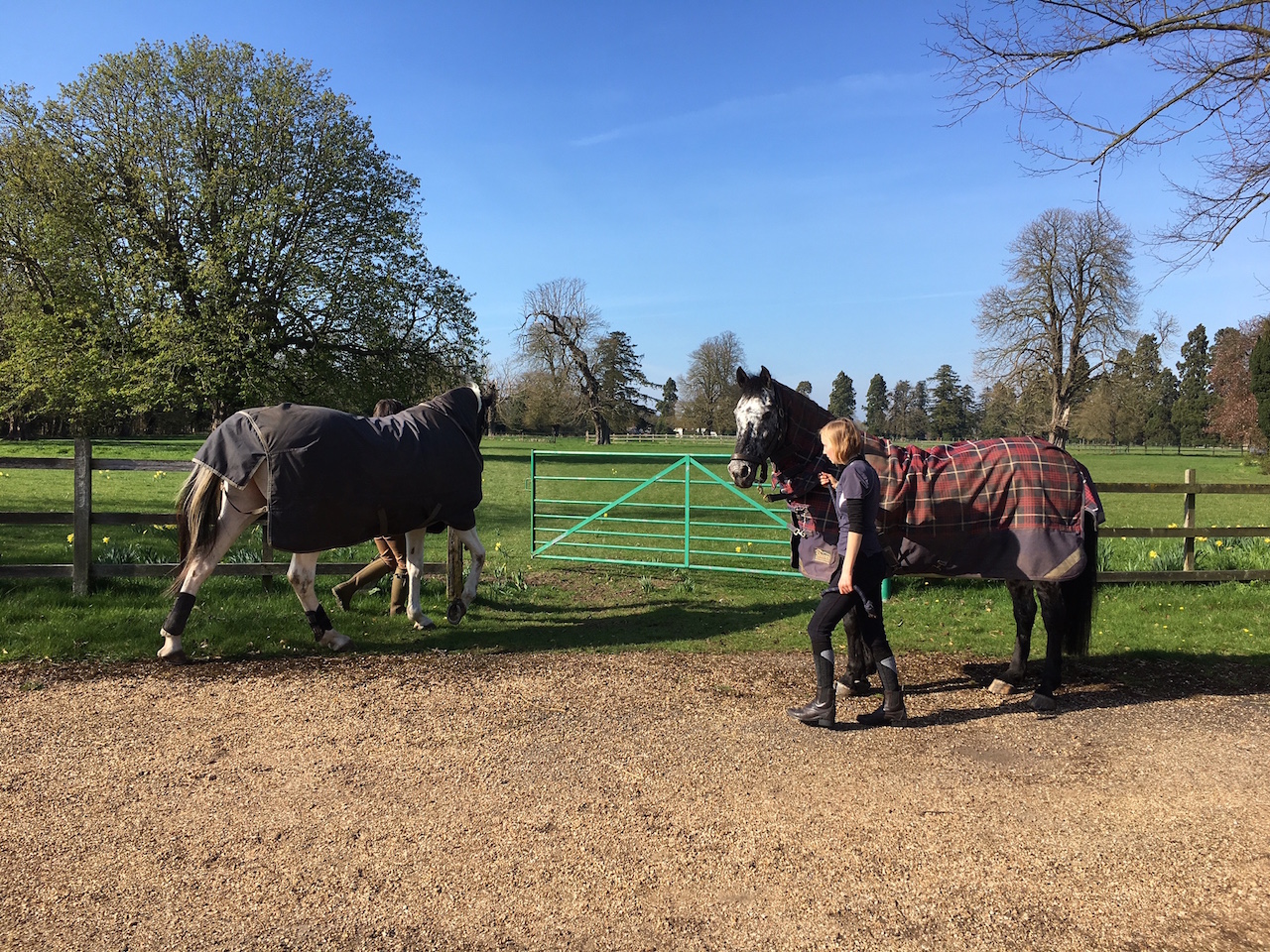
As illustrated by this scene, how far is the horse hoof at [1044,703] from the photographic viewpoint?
484 centimetres

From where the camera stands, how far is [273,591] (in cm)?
741

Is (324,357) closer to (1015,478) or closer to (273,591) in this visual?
(273,591)

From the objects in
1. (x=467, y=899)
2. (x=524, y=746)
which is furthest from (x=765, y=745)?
(x=467, y=899)

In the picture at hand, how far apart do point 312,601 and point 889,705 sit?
169 inches

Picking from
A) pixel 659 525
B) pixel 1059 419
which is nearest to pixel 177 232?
pixel 659 525

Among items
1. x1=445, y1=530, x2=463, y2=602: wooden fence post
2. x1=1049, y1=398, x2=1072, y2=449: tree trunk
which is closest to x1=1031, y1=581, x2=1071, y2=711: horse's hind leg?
x1=445, y1=530, x2=463, y2=602: wooden fence post

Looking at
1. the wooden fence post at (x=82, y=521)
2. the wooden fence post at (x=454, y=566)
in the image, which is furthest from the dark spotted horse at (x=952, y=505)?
the wooden fence post at (x=82, y=521)

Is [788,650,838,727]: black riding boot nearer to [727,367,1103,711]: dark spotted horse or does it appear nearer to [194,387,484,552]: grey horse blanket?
[727,367,1103,711]: dark spotted horse

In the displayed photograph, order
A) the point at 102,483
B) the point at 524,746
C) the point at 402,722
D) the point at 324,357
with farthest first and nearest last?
the point at 324,357 < the point at 102,483 < the point at 402,722 < the point at 524,746

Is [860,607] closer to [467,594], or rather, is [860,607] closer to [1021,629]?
[1021,629]

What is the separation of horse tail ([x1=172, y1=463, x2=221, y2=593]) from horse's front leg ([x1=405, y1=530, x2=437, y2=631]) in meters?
1.50

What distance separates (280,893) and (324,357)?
2122cm

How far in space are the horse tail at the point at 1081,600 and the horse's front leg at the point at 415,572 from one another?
4.97 metres

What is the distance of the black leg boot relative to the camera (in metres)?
4.55
